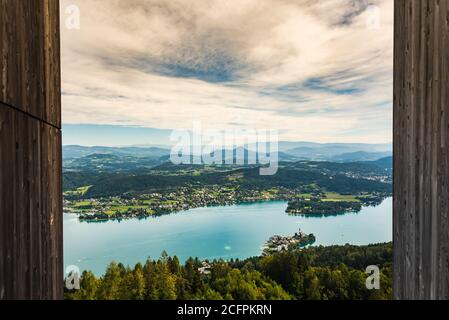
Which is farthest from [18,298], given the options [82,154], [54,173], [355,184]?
[355,184]

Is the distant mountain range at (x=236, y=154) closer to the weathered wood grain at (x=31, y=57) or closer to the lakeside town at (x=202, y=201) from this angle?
the lakeside town at (x=202, y=201)

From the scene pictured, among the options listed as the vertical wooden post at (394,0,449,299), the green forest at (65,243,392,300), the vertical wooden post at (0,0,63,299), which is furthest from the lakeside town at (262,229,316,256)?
the vertical wooden post at (0,0,63,299)

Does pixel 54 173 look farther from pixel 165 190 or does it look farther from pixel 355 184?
pixel 355 184

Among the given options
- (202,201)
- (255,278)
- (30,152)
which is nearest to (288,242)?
(255,278)

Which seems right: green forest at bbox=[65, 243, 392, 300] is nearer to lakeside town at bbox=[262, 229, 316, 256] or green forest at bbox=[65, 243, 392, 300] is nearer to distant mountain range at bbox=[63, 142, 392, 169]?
lakeside town at bbox=[262, 229, 316, 256]

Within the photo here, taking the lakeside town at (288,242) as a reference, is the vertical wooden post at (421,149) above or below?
above

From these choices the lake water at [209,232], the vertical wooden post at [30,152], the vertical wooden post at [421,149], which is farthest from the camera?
the lake water at [209,232]

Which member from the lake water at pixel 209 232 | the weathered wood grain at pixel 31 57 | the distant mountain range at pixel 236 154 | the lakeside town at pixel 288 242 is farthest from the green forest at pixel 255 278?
the weathered wood grain at pixel 31 57

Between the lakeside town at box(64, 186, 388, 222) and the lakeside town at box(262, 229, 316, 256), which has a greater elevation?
the lakeside town at box(64, 186, 388, 222)
